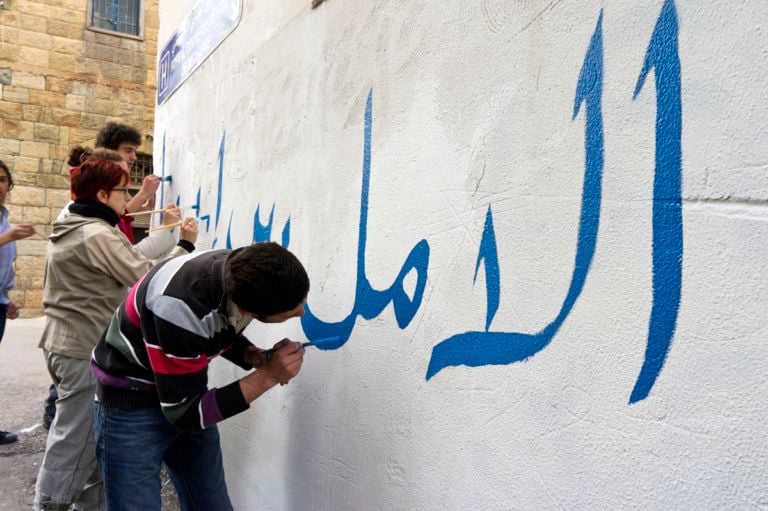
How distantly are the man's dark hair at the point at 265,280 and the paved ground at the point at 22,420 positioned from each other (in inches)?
82.2

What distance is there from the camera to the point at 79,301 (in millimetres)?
2551

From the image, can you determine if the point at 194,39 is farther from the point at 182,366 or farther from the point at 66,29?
the point at 66,29

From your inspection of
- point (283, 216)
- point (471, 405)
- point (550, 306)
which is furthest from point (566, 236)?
point (283, 216)

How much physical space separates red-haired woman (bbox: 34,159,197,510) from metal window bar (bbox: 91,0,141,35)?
8251 millimetres

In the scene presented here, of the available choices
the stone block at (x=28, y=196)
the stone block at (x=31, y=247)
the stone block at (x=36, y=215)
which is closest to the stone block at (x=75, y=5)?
the stone block at (x=28, y=196)

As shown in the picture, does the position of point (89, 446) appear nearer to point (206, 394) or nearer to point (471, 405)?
point (206, 394)

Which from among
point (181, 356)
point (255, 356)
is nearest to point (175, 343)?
point (181, 356)

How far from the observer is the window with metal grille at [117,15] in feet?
30.8

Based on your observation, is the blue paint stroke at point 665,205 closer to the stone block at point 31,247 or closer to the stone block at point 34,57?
the stone block at point 31,247

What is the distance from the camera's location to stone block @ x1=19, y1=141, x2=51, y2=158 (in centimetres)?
873

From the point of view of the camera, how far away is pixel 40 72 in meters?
8.82

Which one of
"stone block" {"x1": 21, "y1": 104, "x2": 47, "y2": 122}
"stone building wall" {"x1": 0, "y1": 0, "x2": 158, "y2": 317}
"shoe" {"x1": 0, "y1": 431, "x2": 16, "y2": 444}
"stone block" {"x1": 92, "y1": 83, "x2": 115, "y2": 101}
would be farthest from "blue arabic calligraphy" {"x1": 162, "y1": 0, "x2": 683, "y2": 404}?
"stone block" {"x1": 92, "y1": 83, "x2": 115, "y2": 101}

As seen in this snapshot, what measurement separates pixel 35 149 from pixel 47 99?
0.77 meters

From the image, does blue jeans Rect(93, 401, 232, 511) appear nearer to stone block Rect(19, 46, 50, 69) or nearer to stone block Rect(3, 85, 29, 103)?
stone block Rect(3, 85, 29, 103)
